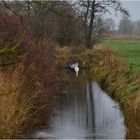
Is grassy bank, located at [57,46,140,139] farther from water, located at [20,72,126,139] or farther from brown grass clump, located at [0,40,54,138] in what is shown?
brown grass clump, located at [0,40,54,138]

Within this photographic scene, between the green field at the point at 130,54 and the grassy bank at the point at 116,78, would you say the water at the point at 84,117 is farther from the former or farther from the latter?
the green field at the point at 130,54

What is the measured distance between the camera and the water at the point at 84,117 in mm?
14914

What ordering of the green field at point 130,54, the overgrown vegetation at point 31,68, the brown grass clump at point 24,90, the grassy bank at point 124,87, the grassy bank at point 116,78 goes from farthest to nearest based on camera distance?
the green field at point 130,54, the grassy bank at point 116,78, the grassy bank at point 124,87, the brown grass clump at point 24,90, the overgrown vegetation at point 31,68

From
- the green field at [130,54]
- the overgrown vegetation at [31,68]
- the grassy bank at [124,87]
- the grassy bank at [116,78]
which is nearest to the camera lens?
the overgrown vegetation at [31,68]

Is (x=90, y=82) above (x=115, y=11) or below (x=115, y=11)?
below

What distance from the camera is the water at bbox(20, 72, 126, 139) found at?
48.9 feet

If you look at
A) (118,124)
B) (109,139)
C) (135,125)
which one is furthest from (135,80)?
(135,125)

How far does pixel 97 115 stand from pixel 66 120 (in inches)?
76.7

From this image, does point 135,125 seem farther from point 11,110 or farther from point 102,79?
point 102,79

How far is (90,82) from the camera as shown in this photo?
2989 cm

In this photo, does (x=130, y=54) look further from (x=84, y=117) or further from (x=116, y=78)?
(x=84, y=117)

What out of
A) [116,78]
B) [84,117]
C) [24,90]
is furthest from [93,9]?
[24,90]

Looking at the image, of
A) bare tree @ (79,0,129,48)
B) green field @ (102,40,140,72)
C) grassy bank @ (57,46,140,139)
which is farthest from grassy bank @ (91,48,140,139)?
bare tree @ (79,0,129,48)

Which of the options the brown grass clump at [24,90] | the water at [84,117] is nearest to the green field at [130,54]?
the water at [84,117]
